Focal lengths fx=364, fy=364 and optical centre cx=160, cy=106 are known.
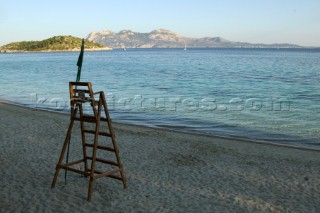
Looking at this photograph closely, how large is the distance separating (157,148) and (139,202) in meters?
5.76

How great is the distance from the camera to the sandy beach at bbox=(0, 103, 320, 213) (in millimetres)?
7840

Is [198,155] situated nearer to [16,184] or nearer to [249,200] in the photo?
[249,200]

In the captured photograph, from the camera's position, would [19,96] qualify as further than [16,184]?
Yes

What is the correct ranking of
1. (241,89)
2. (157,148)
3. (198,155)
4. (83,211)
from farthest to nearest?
(241,89)
(157,148)
(198,155)
(83,211)

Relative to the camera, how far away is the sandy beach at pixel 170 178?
7.84 metres

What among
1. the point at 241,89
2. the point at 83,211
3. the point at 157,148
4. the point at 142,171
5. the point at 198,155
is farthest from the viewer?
the point at 241,89

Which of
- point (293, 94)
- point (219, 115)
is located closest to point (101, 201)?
point (219, 115)

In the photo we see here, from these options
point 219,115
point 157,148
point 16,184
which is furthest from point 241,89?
point 16,184

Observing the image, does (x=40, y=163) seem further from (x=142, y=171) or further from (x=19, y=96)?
(x=19, y=96)

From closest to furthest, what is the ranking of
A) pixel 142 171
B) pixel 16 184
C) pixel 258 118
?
pixel 16 184
pixel 142 171
pixel 258 118

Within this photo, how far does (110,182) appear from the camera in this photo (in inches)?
361

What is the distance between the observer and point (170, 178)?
985 cm

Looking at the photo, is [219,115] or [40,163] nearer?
[40,163]

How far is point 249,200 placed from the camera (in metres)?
8.28
